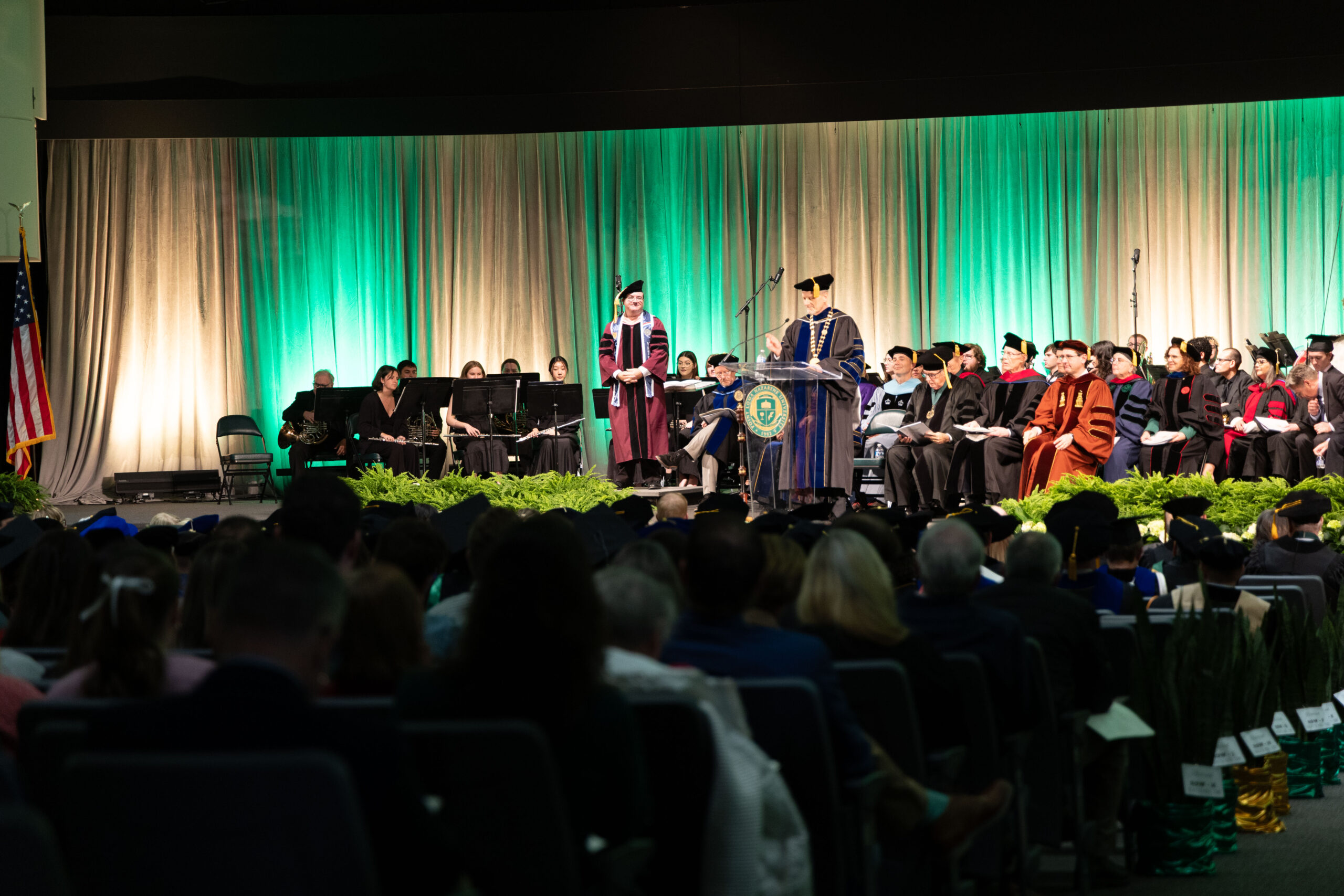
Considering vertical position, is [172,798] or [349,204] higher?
[349,204]

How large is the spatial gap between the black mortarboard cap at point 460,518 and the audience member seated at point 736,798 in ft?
10.4

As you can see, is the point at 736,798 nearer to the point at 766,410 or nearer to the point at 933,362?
the point at 766,410

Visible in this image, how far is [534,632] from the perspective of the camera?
209 cm

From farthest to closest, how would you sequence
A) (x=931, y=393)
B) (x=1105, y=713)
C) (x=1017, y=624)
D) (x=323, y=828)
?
(x=931, y=393) < (x=1105, y=713) < (x=1017, y=624) < (x=323, y=828)

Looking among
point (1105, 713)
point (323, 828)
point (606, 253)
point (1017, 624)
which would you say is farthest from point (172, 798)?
point (606, 253)

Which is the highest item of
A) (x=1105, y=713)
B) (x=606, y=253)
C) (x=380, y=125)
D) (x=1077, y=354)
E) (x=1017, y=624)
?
(x=380, y=125)

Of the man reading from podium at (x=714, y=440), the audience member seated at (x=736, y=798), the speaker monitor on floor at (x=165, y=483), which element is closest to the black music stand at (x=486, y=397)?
the man reading from podium at (x=714, y=440)

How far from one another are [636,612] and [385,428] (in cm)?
1129

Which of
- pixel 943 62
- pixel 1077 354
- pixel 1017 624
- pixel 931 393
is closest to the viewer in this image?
pixel 1017 624

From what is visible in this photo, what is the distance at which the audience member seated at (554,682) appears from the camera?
2.05 metres

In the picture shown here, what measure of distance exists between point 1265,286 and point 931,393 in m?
5.94

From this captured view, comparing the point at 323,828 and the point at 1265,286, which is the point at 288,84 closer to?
the point at 1265,286

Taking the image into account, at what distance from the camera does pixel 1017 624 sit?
3160mm

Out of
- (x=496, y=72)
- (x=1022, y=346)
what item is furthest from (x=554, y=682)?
(x=496, y=72)
